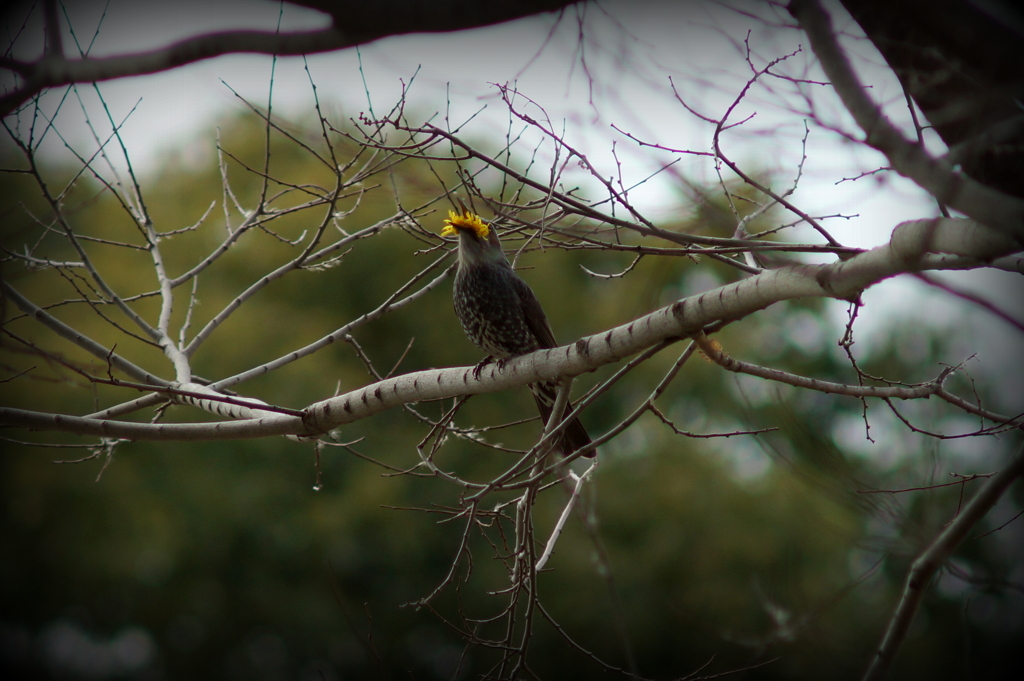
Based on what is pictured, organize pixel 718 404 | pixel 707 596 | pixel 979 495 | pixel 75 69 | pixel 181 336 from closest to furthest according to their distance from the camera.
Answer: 1. pixel 979 495
2. pixel 75 69
3. pixel 181 336
4. pixel 707 596
5. pixel 718 404

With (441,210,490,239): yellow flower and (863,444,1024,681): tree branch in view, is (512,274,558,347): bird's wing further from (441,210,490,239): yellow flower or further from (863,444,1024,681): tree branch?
(863,444,1024,681): tree branch

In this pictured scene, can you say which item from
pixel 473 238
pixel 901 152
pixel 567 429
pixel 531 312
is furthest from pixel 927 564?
pixel 473 238

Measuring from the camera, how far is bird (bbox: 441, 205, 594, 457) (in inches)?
168

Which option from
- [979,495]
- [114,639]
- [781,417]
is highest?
[114,639]

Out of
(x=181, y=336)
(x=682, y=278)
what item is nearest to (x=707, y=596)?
(x=682, y=278)

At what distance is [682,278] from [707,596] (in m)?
5.74

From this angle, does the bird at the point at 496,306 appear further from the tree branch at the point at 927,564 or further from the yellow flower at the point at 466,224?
the tree branch at the point at 927,564

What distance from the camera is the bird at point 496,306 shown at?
427cm

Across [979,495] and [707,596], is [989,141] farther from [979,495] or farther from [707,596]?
[707,596]

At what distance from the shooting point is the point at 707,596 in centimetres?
1243

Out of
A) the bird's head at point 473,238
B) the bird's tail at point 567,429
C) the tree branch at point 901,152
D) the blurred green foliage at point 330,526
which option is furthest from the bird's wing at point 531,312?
the blurred green foliage at point 330,526

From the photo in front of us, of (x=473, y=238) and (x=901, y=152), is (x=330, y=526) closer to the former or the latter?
(x=473, y=238)

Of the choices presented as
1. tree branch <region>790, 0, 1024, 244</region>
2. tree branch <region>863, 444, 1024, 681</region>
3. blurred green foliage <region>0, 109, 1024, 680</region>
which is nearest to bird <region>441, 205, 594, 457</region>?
tree branch <region>863, 444, 1024, 681</region>

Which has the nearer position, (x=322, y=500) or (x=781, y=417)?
(x=781, y=417)
